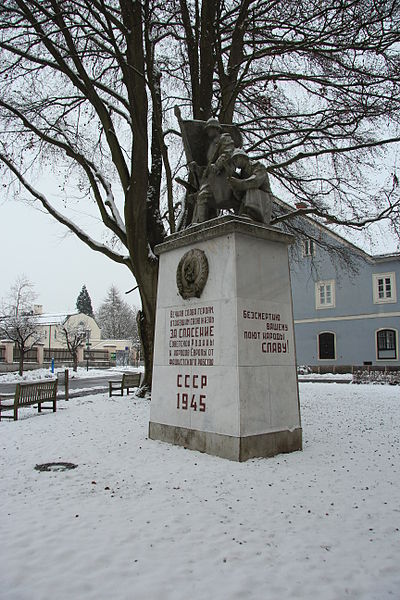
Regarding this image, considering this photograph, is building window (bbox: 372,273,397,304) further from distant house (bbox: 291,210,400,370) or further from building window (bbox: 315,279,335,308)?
building window (bbox: 315,279,335,308)

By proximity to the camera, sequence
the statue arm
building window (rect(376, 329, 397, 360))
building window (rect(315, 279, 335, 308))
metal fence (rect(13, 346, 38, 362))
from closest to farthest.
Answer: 1. the statue arm
2. building window (rect(376, 329, 397, 360))
3. building window (rect(315, 279, 335, 308))
4. metal fence (rect(13, 346, 38, 362))

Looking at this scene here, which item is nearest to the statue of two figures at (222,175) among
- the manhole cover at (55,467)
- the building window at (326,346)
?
the manhole cover at (55,467)

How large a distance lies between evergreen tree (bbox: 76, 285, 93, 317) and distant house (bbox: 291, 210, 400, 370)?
81.3 meters

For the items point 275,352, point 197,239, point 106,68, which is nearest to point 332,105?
point 106,68

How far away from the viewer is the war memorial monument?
6.76 meters

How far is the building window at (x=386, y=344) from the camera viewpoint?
99.5 feet

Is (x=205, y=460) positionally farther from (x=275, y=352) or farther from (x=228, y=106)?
(x=228, y=106)

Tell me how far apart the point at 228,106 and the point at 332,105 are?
3.21 meters

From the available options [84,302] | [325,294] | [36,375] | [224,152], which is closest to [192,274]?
[224,152]

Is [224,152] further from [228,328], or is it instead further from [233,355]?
[233,355]

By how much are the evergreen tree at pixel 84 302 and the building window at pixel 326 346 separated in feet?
271

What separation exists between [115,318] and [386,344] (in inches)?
2645

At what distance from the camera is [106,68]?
1448 cm

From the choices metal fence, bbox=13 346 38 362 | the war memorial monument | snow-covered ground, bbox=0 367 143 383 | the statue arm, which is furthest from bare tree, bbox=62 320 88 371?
the statue arm
